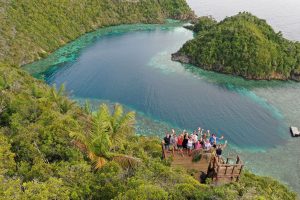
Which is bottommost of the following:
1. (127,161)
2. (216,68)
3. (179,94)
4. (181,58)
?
(179,94)

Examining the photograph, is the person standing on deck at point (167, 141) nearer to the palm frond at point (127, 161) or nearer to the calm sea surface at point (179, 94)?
the palm frond at point (127, 161)

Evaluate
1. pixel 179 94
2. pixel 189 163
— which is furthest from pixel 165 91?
pixel 189 163

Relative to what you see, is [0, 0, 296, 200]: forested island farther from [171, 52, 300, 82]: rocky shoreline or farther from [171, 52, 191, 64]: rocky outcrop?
[171, 52, 300, 82]: rocky shoreline

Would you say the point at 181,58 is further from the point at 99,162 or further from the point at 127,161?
the point at 99,162

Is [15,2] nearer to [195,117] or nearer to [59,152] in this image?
[195,117]

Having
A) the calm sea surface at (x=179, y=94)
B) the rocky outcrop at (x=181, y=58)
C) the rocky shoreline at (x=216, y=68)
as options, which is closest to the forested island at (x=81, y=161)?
the calm sea surface at (x=179, y=94)

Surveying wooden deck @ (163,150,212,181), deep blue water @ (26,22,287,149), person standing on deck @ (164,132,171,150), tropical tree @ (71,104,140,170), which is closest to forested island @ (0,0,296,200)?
tropical tree @ (71,104,140,170)
